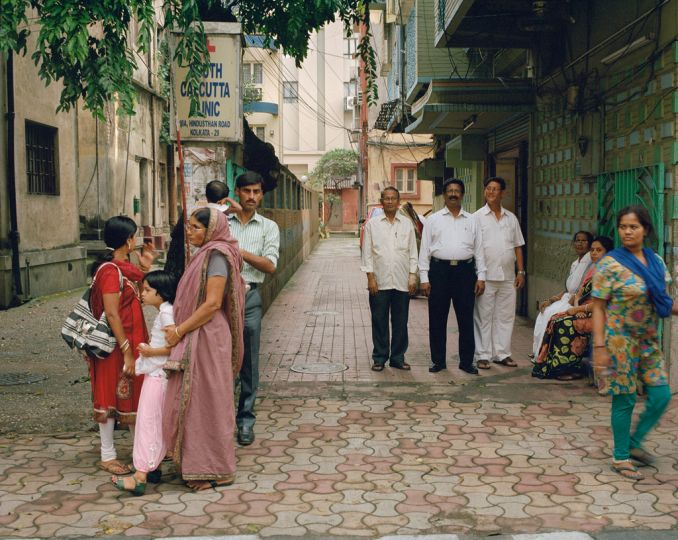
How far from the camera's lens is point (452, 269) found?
8.20 meters

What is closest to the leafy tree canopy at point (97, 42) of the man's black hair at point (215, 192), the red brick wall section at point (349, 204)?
the man's black hair at point (215, 192)

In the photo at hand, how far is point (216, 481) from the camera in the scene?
16.2 ft

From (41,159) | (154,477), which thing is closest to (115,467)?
(154,477)

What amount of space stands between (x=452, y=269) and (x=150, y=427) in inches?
163

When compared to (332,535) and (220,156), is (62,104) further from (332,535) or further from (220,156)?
(332,535)

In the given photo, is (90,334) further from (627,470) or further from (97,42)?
(627,470)

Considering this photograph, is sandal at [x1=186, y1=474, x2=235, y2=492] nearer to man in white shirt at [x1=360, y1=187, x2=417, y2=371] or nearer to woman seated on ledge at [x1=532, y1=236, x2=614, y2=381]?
man in white shirt at [x1=360, y1=187, x2=417, y2=371]

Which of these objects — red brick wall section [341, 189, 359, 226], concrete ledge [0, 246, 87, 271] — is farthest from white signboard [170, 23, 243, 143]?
red brick wall section [341, 189, 359, 226]

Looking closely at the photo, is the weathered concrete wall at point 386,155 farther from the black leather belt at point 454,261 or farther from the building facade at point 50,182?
the black leather belt at point 454,261

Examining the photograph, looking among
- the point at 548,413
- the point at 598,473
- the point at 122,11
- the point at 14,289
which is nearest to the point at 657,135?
the point at 548,413

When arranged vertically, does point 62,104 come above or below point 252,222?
above

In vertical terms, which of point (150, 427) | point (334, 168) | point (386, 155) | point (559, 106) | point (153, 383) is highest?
point (334, 168)

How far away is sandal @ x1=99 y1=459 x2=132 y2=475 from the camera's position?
16.9 ft

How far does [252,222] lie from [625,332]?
2.81m
